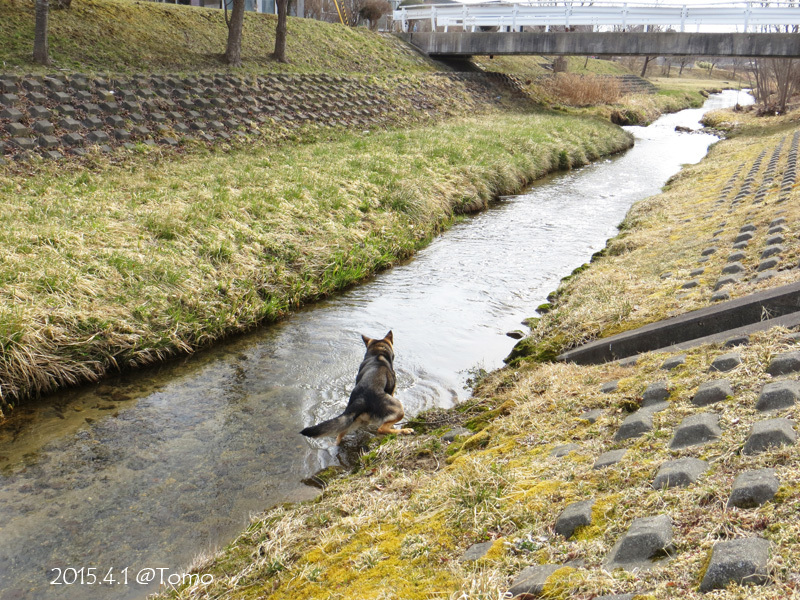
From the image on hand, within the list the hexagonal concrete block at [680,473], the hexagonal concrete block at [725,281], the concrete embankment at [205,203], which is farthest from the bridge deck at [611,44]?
the hexagonal concrete block at [680,473]

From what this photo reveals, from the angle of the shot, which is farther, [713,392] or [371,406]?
[371,406]

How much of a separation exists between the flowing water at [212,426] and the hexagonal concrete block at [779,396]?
3311mm

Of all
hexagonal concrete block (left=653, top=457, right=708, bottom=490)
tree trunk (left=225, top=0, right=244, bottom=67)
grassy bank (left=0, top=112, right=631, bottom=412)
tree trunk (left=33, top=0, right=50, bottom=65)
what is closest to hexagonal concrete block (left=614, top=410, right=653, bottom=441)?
hexagonal concrete block (left=653, top=457, right=708, bottom=490)

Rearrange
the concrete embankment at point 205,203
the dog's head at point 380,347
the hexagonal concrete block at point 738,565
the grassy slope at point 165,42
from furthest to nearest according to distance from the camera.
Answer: the grassy slope at point 165,42, the concrete embankment at point 205,203, the dog's head at point 380,347, the hexagonal concrete block at point 738,565

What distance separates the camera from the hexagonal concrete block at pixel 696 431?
3.73 metres

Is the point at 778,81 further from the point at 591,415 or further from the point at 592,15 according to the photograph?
the point at 591,415

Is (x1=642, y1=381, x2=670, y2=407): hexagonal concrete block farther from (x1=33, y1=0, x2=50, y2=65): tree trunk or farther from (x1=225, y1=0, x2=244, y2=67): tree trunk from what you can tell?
(x1=225, y1=0, x2=244, y2=67): tree trunk

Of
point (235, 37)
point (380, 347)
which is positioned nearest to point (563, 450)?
point (380, 347)

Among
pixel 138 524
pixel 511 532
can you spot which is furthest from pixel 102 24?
pixel 511 532

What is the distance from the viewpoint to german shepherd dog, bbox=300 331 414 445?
5.67 m

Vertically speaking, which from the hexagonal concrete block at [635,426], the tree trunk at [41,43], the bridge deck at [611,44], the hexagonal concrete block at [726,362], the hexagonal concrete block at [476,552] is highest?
the bridge deck at [611,44]

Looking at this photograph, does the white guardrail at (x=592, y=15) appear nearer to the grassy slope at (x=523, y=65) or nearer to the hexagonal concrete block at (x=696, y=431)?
the grassy slope at (x=523, y=65)

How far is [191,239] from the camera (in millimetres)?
10000

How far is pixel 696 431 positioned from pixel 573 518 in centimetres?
94
